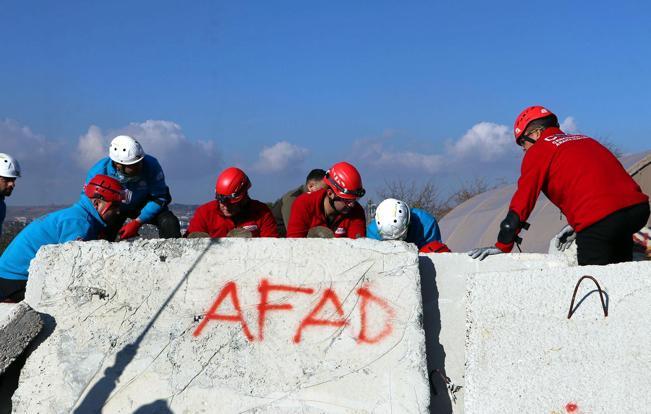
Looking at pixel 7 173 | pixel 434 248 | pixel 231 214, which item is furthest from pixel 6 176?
pixel 434 248

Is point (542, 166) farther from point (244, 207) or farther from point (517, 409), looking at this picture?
point (244, 207)

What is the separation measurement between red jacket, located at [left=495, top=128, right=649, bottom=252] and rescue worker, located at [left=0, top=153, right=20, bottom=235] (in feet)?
15.9

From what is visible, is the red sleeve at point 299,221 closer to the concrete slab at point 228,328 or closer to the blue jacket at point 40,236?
the concrete slab at point 228,328

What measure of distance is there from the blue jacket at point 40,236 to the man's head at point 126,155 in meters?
1.12

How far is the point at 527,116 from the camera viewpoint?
5.20m

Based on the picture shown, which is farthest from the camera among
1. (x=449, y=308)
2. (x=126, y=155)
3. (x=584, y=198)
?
(x=126, y=155)

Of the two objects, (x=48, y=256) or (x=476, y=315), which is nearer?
(x=476, y=315)

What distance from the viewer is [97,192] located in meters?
5.27

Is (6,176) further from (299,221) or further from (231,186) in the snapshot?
(299,221)

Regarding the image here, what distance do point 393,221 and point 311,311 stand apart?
163cm

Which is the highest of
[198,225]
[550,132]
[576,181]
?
[550,132]

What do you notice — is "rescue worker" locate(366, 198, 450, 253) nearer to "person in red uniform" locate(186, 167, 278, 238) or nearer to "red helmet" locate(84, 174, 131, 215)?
"person in red uniform" locate(186, 167, 278, 238)

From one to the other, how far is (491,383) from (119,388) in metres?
2.20

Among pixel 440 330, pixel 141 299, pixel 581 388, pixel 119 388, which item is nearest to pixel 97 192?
pixel 141 299
